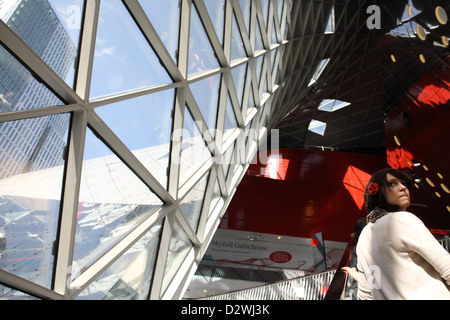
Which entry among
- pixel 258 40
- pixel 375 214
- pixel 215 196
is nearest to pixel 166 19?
pixel 375 214

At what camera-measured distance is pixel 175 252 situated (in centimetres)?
834

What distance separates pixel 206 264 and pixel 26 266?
2798 cm

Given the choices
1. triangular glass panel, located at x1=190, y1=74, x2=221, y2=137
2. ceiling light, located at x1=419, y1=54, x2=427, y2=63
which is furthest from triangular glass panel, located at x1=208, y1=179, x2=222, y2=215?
ceiling light, located at x1=419, y1=54, x2=427, y2=63

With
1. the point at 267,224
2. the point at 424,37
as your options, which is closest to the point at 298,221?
the point at 267,224

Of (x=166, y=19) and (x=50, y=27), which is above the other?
(x=166, y=19)

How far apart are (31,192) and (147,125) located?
2738mm

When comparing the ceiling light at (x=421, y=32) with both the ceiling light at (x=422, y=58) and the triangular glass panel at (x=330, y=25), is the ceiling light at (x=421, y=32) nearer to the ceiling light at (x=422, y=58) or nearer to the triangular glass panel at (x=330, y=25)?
the ceiling light at (x=422, y=58)

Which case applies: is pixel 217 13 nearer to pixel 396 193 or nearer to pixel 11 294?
pixel 396 193

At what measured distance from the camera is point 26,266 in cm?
345

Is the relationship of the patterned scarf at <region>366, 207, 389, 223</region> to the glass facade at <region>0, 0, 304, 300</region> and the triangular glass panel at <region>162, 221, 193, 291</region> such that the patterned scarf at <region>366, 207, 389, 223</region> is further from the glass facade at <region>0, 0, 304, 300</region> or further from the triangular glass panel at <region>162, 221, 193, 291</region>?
the triangular glass panel at <region>162, 221, 193, 291</region>

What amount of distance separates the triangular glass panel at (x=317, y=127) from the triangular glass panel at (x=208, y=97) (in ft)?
110

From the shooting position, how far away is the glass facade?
3262 millimetres
